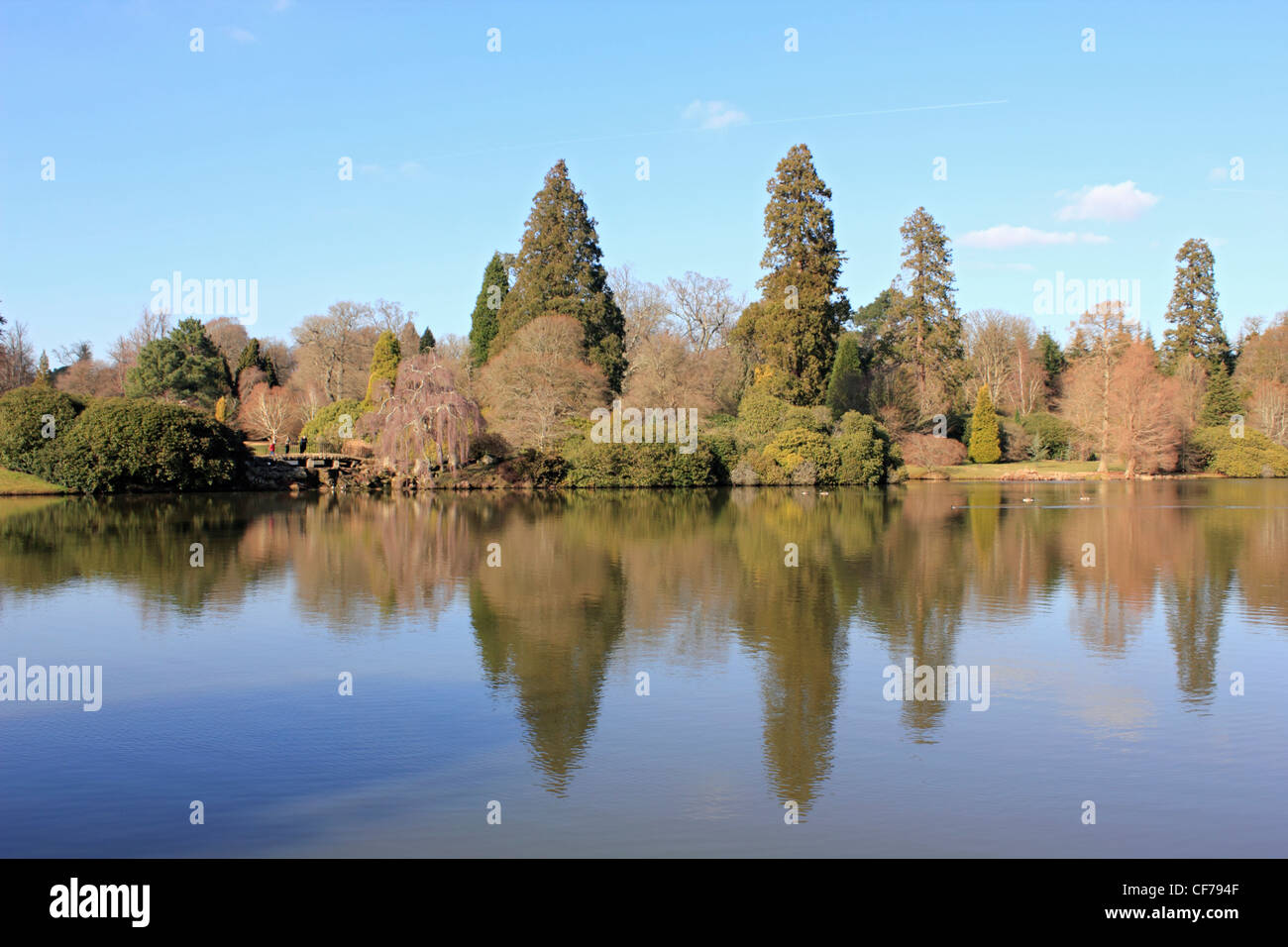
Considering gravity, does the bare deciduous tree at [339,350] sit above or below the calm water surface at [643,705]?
above

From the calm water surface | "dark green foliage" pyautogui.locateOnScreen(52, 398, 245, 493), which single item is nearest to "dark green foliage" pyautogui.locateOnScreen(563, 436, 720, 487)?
"dark green foliage" pyautogui.locateOnScreen(52, 398, 245, 493)

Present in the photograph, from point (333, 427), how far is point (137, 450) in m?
9.12

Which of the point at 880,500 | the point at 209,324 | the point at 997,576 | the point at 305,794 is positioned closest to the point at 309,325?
the point at 209,324

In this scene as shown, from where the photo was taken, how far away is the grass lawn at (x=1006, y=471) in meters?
46.4

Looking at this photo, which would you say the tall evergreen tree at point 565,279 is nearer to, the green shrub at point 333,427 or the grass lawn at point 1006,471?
the green shrub at point 333,427

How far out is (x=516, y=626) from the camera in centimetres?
1062

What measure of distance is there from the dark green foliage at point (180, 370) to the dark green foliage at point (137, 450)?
14.5 m

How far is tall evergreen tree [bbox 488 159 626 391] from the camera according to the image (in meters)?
44.4

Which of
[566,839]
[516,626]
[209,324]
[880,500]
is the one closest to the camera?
[566,839]

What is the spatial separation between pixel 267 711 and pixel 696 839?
155 inches

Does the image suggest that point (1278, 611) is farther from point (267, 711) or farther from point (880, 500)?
point (880, 500)

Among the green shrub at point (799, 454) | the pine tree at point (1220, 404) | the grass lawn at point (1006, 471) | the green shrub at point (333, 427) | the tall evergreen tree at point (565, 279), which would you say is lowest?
the grass lawn at point (1006, 471)

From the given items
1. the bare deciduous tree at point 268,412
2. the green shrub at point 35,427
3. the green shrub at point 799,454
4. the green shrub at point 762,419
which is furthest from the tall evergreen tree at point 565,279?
the green shrub at point 35,427
